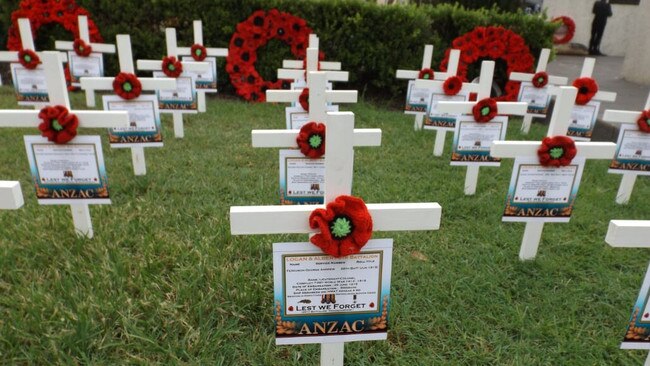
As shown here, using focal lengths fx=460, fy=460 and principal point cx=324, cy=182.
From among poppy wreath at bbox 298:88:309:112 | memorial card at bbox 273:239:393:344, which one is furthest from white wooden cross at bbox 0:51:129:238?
memorial card at bbox 273:239:393:344

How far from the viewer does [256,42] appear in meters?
7.37

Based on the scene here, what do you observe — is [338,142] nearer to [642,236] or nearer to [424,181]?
[642,236]

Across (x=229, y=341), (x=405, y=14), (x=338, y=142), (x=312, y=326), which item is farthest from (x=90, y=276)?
(x=405, y=14)

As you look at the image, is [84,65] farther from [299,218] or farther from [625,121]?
[625,121]

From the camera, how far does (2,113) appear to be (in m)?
2.21

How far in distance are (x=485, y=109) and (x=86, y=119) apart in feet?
8.57

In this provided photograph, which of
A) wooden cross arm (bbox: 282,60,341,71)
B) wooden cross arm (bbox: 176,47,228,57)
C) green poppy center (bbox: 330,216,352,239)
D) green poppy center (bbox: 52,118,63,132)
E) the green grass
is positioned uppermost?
green poppy center (bbox: 330,216,352,239)

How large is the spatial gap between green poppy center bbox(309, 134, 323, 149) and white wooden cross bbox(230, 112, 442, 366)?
826 mm

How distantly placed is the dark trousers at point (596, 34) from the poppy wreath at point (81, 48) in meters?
15.6

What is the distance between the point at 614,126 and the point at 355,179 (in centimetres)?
353

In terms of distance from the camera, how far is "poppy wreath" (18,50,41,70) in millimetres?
4699

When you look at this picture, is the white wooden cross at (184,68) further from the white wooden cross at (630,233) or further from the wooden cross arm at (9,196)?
the white wooden cross at (630,233)

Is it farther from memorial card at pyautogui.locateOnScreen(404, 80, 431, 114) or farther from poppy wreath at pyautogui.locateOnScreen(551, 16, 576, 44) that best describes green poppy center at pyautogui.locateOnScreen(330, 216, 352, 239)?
poppy wreath at pyautogui.locateOnScreen(551, 16, 576, 44)

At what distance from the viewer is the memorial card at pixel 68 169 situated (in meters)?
2.36
